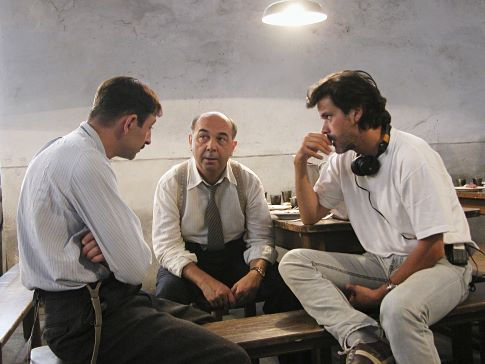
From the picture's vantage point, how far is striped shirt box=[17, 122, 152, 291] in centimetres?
191

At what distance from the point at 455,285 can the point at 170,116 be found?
343 cm

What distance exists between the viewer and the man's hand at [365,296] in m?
2.35

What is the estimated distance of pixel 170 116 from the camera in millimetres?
5109

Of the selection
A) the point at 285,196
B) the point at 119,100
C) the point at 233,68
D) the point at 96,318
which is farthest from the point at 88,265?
the point at 233,68

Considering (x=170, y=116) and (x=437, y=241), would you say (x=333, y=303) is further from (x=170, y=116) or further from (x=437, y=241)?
(x=170, y=116)

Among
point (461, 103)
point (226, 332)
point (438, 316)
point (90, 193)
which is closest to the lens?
point (90, 193)

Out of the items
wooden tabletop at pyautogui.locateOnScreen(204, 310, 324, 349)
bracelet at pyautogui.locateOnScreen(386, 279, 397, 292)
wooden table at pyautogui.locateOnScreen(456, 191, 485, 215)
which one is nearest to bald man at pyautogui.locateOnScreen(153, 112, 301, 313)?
wooden tabletop at pyautogui.locateOnScreen(204, 310, 324, 349)

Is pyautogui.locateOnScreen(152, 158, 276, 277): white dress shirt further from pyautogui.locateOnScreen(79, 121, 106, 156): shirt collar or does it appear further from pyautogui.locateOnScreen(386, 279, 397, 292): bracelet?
pyautogui.locateOnScreen(79, 121, 106, 156): shirt collar

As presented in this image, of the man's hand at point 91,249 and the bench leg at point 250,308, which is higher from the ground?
the man's hand at point 91,249

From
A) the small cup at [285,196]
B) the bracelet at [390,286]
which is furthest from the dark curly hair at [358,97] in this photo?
the small cup at [285,196]

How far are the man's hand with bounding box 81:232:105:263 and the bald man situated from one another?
1254mm

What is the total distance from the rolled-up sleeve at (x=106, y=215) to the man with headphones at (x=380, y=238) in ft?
2.82

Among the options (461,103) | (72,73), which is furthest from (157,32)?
(461,103)

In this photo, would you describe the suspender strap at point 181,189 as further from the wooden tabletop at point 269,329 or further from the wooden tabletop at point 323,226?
the wooden tabletop at point 269,329
